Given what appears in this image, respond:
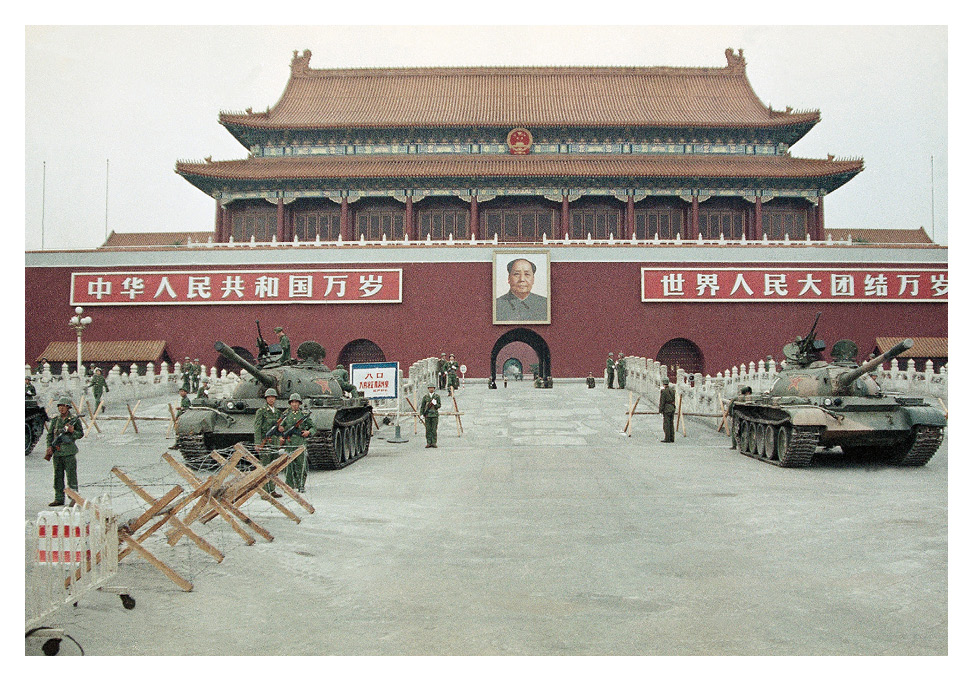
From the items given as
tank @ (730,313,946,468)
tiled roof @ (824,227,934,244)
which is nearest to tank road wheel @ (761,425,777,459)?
tank @ (730,313,946,468)

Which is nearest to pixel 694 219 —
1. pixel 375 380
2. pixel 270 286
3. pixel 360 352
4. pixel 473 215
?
pixel 473 215

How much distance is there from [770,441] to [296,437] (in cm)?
668

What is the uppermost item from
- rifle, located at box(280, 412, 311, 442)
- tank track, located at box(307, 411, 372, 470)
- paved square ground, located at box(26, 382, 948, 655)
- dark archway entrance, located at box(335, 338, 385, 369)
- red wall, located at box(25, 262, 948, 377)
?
red wall, located at box(25, 262, 948, 377)

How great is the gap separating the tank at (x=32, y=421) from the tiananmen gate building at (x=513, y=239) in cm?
1081

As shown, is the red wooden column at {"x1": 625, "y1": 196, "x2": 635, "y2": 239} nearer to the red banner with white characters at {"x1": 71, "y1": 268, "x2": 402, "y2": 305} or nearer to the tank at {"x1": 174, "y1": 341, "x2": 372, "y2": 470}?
the red banner with white characters at {"x1": 71, "y1": 268, "x2": 402, "y2": 305}

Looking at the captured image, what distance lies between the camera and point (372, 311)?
25094 millimetres

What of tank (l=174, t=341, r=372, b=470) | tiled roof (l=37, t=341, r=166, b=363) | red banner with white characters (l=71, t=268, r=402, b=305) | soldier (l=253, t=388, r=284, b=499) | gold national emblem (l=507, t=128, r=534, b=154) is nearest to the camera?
soldier (l=253, t=388, r=284, b=499)

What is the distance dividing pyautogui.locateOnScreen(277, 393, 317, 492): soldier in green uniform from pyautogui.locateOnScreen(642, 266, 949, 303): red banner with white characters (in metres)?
17.6

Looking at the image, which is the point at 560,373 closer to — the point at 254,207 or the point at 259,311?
the point at 259,311

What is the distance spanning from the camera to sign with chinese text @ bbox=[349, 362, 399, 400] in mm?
14023

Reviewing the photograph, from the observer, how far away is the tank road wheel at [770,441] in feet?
36.2

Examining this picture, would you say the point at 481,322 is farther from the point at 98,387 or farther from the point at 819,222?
the point at 819,222

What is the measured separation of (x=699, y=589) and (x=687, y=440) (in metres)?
9.09

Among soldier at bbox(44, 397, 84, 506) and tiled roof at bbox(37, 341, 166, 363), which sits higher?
tiled roof at bbox(37, 341, 166, 363)
